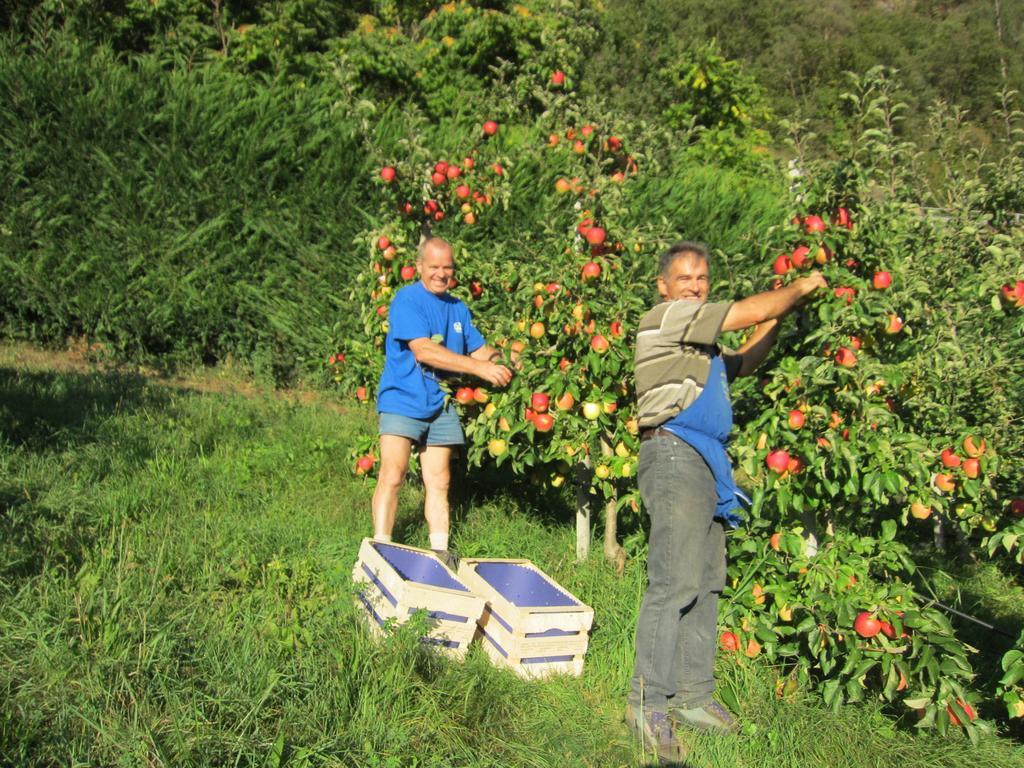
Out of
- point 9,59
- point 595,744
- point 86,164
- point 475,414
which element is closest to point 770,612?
point 595,744

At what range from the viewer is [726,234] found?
31.9 ft

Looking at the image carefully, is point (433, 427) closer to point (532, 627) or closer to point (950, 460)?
point (532, 627)

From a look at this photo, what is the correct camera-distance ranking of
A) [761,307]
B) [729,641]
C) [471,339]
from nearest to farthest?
[761,307]
[729,641]
[471,339]

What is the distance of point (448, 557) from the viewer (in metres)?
4.19

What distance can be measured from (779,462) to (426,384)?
5.30ft

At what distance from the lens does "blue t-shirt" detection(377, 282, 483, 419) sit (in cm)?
410

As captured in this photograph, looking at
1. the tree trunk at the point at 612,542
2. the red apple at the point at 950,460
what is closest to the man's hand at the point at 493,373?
the tree trunk at the point at 612,542

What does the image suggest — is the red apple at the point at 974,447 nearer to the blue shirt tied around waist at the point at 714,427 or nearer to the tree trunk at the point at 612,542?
the blue shirt tied around waist at the point at 714,427

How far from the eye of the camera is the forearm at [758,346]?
342 centimetres

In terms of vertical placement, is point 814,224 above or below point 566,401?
above

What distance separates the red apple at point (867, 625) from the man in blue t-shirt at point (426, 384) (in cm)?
169

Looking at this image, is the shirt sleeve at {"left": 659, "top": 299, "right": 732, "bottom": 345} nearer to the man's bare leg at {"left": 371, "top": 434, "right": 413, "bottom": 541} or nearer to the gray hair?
the gray hair

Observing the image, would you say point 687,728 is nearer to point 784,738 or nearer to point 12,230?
point 784,738

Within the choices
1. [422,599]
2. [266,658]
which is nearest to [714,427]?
[422,599]
